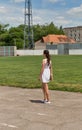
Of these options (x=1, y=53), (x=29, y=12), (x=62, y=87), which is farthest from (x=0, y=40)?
(x=62, y=87)

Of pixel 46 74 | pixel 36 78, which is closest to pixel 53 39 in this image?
pixel 36 78

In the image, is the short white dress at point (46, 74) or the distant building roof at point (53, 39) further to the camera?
the distant building roof at point (53, 39)

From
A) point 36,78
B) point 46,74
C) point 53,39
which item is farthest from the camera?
point 53,39

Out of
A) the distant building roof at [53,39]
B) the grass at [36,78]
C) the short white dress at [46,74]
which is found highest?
the short white dress at [46,74]

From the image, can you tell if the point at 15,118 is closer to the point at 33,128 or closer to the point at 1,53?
the point at 33,128

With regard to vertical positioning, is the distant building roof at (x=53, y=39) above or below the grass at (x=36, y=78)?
below

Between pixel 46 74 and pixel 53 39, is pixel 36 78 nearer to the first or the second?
pixel 46 74

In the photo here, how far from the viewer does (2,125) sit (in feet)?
27.7

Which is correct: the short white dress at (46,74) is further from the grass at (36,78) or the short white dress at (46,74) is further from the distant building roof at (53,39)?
the distant building roof at (53,39)

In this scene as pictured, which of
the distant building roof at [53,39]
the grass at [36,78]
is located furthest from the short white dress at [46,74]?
the distant building roof at [53,39]

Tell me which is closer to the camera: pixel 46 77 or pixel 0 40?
pixel 46 77

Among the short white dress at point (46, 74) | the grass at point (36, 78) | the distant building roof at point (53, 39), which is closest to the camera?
the short white dress at point (46, 74)

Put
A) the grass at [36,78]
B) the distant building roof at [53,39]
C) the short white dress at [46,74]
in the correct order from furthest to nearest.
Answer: the distant building roof at [53,39], the grass at [36,78], the short white dress at [46,74]

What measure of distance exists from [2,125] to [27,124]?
57 centimetres
